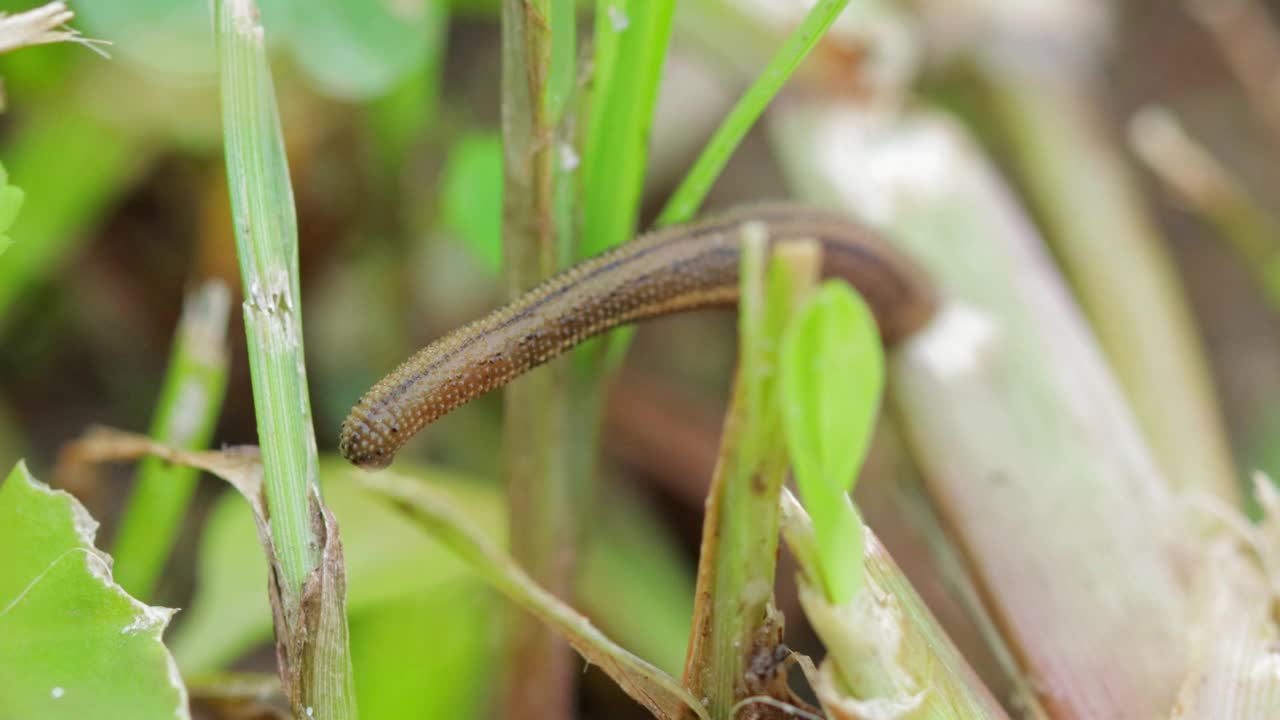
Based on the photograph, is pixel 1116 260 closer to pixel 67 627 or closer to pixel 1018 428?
pixel 1018 428

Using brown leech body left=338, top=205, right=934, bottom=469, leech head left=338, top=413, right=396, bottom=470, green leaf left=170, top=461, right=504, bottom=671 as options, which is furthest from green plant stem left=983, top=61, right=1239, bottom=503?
leech head left=338, top=413, right=396, bottom=470

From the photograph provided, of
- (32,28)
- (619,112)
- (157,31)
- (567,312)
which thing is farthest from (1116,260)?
(32,28)

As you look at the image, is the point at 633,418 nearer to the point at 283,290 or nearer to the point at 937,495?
the point at 937,495

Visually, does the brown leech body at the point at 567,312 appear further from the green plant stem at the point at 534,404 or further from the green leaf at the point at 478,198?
the green leaf at the point at 478,198

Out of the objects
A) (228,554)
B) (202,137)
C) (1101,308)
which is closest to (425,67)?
(202,137)

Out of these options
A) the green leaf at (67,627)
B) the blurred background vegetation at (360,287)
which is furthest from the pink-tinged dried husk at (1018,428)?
the green leaf at (67,627)

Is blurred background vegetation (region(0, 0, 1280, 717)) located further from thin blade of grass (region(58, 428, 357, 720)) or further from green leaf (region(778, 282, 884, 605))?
green leaf (region(778, 282, 884, 605))

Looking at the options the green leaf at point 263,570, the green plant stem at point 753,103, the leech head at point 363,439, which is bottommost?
the leech head at point 363,439
